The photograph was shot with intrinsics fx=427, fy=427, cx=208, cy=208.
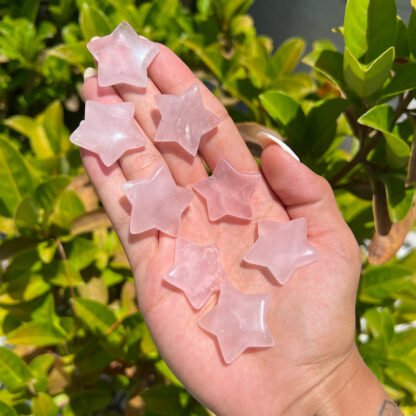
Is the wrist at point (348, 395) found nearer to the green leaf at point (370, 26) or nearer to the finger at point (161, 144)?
the finger at point (161, 144)

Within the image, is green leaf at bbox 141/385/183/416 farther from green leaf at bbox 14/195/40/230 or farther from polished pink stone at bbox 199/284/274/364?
green leaf at bbox 14/195/40/230

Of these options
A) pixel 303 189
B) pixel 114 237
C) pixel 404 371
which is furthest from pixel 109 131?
pixel 404 371

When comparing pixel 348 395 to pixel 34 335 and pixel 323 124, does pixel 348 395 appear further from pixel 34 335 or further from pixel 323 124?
pixel 34 335

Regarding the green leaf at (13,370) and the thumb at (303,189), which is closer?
the thumb at (303,189)

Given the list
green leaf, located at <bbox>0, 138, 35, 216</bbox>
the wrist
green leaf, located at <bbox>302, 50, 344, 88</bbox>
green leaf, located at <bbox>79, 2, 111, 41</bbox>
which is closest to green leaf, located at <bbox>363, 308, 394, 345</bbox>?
the wrist

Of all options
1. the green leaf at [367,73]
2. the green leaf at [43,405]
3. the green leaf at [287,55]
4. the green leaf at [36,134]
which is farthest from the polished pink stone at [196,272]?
the green leaf at [287,55]
